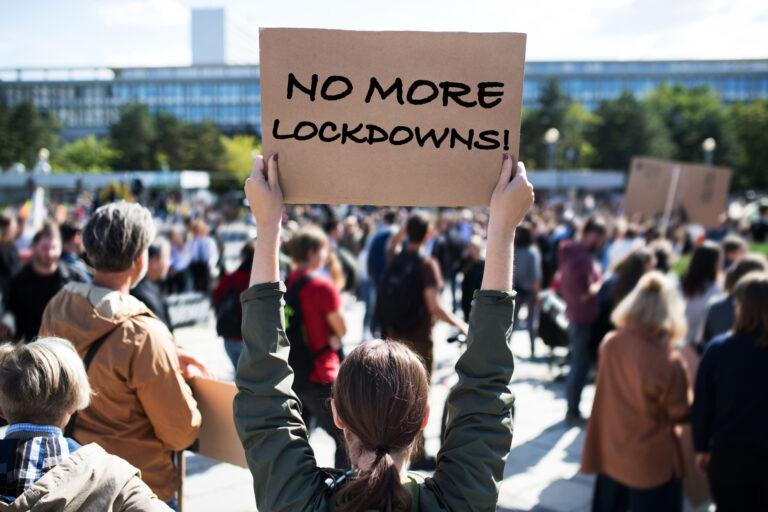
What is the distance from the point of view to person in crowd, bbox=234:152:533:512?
135cm

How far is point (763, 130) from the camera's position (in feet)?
203

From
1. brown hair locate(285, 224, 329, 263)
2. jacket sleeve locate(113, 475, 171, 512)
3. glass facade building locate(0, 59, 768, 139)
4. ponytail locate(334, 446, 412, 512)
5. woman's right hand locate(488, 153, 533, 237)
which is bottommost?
jacket sleeve locate(113, 475, 171, 512)

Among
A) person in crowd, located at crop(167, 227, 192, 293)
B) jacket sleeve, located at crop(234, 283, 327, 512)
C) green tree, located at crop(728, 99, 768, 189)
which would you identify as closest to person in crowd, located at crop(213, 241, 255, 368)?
jacket sleeve, located at crop(234, 283, 327, 512)

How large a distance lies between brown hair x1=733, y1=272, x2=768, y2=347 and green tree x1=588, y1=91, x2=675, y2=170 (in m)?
63.3

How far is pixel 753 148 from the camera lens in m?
61.7

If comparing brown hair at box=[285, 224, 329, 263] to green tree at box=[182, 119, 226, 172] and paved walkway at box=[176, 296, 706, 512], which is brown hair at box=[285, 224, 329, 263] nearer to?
paved walkway at box=[176, 296, 706, 512]

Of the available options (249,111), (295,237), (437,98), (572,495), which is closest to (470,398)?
(437,98)

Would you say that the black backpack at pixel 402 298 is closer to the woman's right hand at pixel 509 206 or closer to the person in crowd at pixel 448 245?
the woman's right hand at pixel 509 206

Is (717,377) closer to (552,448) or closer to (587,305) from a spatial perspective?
(552,448)

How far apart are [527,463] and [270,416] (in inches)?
163

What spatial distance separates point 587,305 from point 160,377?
4.87 meters

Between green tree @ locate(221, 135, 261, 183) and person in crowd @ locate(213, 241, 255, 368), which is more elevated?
green tree @ locate(221, 135, 261, 183)

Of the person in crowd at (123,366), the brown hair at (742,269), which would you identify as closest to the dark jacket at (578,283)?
the brown hair at (742,269)

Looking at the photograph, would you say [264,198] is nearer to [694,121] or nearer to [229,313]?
[229,313]
